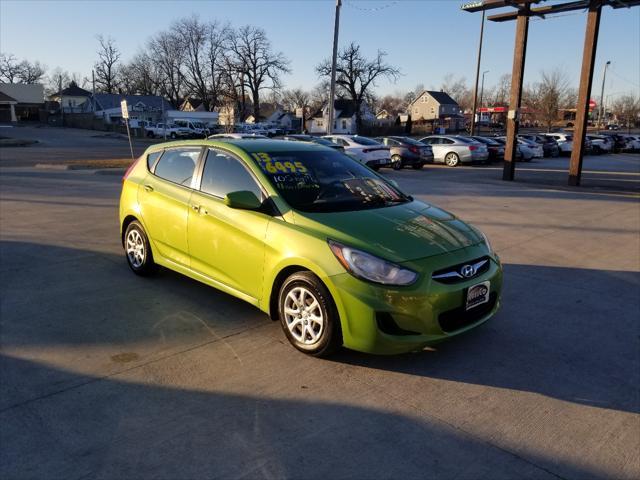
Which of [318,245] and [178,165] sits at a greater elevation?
[178,165]

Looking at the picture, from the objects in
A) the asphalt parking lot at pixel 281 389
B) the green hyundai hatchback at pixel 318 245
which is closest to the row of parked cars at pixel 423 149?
the green hyundai hatchback at pixel 318 245

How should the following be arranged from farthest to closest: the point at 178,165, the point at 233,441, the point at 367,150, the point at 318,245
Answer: the point at 367,150 → the point at 178,165 → the point at 318,245 → the point at 233,441

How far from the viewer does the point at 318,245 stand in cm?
377

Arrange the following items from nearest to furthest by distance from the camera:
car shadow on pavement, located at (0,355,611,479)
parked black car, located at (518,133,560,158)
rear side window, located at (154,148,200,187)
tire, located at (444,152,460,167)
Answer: car shadow on pavement, located at (0,355,611,479) → rear side window, located at (154,148,200,187) → tire, located at (444,152,460,167) → parked black car, located at (518,133,560,158)

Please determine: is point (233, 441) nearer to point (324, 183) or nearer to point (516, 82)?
point (324, 183)

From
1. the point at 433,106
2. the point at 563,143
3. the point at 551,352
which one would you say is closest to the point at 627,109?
the point at 433,106

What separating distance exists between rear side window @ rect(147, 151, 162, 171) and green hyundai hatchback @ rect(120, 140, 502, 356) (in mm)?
173

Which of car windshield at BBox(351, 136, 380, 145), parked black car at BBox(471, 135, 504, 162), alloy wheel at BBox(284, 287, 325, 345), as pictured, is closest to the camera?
alloy wheel at BBox(284, 287, 325, 345)

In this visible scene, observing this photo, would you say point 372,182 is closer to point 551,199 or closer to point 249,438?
point 249,438

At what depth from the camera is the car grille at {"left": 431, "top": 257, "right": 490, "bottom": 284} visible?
3684mm

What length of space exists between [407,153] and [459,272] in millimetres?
19330

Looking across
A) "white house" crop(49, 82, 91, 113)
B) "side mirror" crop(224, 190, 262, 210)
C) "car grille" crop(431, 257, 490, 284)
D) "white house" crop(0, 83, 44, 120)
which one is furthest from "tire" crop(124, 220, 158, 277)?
"white house" crop(49, 82, 91, 113)

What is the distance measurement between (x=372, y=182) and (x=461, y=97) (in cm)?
14527

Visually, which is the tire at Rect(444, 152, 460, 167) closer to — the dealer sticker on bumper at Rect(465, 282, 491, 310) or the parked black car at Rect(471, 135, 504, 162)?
the parked black car at Rect(471, 135, 504, 162)
